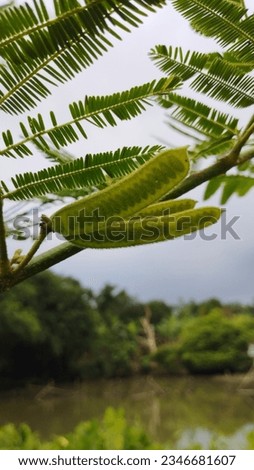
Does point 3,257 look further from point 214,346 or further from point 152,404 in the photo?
point 152,404

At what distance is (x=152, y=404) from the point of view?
20.0m

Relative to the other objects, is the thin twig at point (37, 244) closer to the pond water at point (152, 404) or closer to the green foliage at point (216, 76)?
the green foliage at point (216, 76)

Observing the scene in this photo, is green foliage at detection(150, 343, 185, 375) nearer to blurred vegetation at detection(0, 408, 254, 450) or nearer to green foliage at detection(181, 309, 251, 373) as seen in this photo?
green foliage at detection(181, 309, 251, 373)

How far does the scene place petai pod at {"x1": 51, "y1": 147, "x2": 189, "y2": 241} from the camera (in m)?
0.26

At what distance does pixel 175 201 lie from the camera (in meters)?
0.27

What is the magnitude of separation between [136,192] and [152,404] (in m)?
20.7

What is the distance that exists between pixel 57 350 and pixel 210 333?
5.74 meters

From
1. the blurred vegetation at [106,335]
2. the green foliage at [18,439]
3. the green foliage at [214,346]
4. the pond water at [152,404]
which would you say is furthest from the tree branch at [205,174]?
the green foliage at [214,346]

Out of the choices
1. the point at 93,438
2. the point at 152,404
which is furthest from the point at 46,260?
the point at 152,404

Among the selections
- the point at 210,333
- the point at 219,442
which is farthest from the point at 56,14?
the point at 210,333

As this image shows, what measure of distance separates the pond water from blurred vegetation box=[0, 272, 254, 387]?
0.50 metres

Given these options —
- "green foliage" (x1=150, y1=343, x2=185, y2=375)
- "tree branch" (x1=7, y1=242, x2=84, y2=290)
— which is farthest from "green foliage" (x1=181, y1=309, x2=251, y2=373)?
"tree branch" (x1=7, y1=242, x2=84, y2=290)

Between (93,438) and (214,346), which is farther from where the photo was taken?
(214,346)

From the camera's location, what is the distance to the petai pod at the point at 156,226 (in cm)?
26
